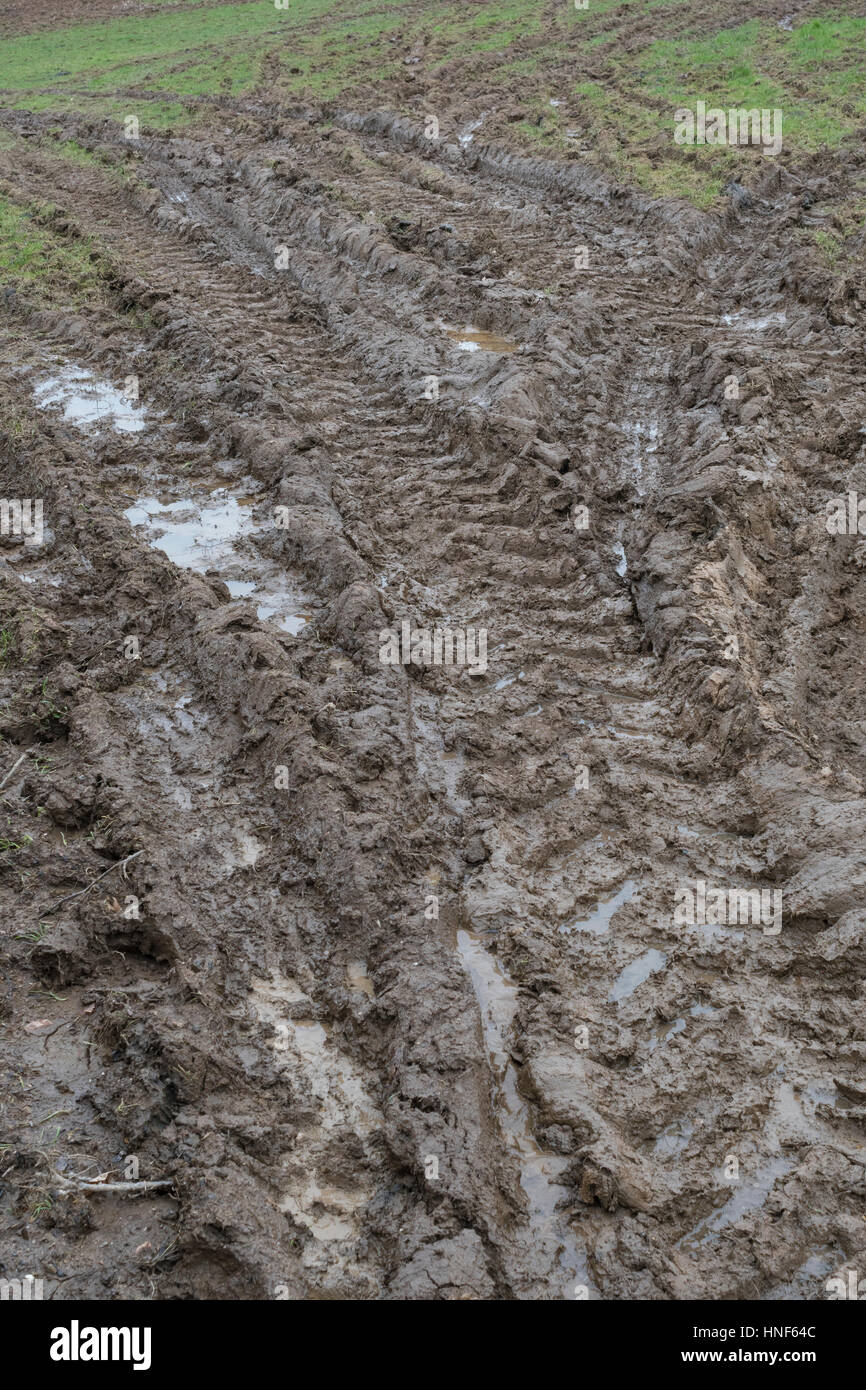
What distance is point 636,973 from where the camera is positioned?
201 inches

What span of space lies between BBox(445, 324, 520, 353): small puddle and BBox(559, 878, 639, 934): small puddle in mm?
7439

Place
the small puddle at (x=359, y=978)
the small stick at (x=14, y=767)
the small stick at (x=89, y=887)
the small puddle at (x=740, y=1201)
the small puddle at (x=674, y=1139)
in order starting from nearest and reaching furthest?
1. the small puddle at (x=740, y=1201)
2. the small puddle at (x=674, y=1139)
3. the small puddle at (x=359, y=978)
4. the small stick at (x=89, y=887)
5. the small stick at (x=14, y=767)

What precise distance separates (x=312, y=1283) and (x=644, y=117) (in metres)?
20.2

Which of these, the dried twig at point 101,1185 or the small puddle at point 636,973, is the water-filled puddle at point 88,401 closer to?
the small puddle at point 636,973

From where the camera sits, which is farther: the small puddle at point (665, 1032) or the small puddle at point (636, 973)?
the small puddle at point (636, 973)

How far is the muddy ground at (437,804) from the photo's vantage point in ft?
13.3

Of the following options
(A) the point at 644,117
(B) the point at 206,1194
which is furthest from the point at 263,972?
(A) the point at 644,117

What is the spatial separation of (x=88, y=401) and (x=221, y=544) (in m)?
3.65

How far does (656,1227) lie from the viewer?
403cm

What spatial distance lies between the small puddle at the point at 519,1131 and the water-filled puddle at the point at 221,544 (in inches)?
128

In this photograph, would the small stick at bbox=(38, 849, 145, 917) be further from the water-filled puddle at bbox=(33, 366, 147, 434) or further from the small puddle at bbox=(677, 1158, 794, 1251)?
the water-filled puddle at bbox=(33, 366, 147, 434)

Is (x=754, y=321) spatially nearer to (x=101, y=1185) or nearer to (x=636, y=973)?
(x=636, y=973)

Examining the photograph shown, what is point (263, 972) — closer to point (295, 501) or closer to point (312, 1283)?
point (312, 1283)

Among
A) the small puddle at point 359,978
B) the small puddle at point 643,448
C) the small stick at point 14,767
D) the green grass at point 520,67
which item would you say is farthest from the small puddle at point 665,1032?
the green grass at point 520,67
